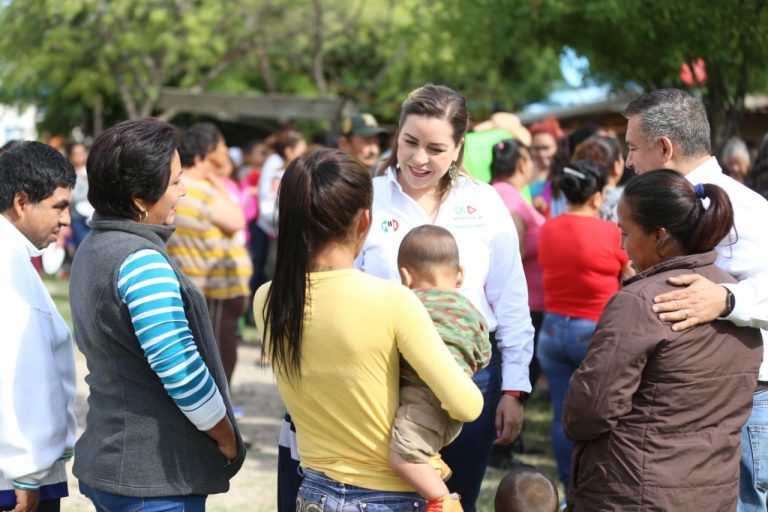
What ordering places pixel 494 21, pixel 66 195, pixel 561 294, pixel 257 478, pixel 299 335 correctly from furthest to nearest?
1. pixel 494 21
2. pixel 257 478
3. pixel 561 294
4. pixel 66 195
5. pixel 299 335

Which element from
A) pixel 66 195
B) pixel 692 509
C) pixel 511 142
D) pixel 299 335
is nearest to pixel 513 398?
pixel 692 509

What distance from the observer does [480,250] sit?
3.60 metres

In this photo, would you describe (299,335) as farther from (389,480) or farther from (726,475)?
(726,475)

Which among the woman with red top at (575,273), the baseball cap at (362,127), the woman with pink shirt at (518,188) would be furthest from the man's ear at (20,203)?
the baseball cap at (362,127)

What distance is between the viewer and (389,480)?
2.71 m

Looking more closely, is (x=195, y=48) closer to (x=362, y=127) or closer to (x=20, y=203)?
(x=362, y=127)

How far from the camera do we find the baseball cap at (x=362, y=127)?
6.87m

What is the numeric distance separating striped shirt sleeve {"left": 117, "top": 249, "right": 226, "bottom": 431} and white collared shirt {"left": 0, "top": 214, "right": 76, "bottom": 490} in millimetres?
456

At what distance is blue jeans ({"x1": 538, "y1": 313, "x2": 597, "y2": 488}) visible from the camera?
5398mm

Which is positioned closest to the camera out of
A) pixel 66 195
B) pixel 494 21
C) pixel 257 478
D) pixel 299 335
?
pixel 299 335

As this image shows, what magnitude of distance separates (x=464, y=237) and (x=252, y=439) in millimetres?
4133

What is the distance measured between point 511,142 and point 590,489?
140 inches

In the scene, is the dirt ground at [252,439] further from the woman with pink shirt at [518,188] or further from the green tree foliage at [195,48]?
the green tree foliage at [195,48]

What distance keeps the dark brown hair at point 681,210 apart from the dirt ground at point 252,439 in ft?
6.40
